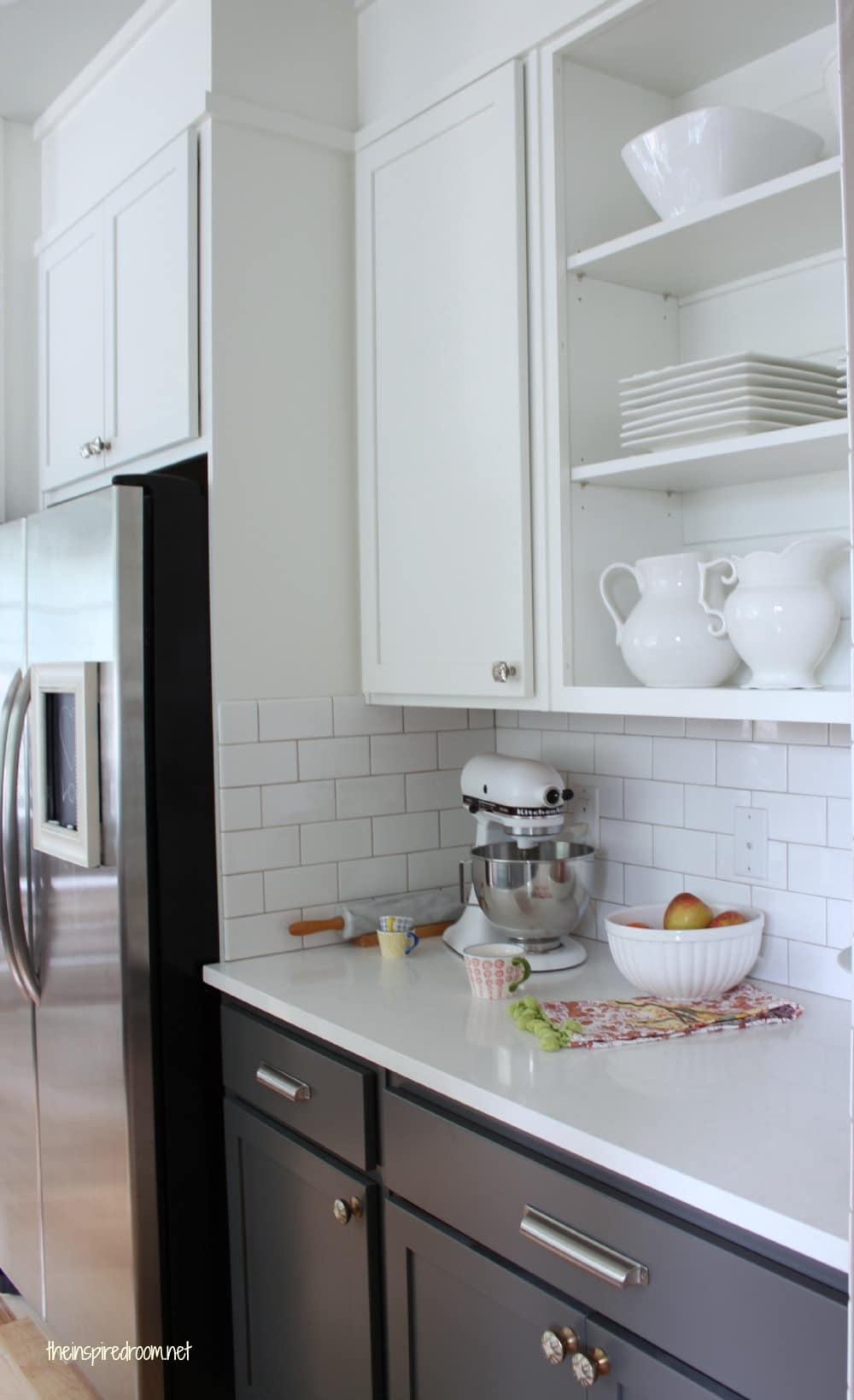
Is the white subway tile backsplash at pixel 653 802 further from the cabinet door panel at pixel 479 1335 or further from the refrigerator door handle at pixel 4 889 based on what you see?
the refrigerator door handle at pixel 4 889

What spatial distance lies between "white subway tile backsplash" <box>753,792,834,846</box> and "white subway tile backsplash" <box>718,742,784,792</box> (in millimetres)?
17

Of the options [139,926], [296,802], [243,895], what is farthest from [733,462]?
[139,926]

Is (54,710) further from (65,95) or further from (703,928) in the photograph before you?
(65,95)

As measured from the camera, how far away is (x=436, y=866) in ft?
7.97

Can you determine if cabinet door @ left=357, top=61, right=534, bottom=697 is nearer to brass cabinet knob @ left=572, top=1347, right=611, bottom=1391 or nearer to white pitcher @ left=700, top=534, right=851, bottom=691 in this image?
white pitcher @ left=700, top=534, right=851, bottom=691

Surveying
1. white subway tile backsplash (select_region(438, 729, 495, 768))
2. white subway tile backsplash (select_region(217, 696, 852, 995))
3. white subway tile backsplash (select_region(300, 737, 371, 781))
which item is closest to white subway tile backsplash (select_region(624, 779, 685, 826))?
white subway tile backsplash (select_region(217, 696, 852, 995))

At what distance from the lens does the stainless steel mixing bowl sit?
201cm

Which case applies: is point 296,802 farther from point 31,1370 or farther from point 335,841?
point 31,1370

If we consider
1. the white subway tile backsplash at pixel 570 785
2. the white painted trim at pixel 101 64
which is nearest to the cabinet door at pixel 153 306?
the white painted trim at pixel 101 64

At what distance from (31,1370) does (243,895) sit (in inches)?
48.3

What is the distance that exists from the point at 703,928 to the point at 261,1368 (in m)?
1.10

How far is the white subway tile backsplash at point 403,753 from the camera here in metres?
2.33

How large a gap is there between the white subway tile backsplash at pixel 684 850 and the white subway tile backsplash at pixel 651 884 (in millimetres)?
16

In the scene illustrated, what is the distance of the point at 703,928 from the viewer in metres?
1.75
